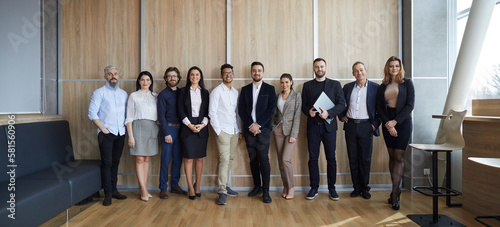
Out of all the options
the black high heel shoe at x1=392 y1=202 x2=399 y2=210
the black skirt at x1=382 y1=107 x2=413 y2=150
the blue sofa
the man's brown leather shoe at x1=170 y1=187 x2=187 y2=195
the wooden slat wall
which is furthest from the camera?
the wooden slat wall

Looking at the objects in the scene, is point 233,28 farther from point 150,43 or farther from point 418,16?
point 418,16

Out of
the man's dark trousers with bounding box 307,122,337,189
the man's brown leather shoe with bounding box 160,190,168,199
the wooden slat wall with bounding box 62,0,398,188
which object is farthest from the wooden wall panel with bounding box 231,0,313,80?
the man's brown leather shoe with bounding box 160,190,168,199

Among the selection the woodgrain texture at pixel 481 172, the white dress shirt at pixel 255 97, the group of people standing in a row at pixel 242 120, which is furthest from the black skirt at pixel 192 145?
the woodgrain texture at pixel 481 172

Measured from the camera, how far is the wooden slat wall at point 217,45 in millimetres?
4453

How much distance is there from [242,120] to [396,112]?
196cm

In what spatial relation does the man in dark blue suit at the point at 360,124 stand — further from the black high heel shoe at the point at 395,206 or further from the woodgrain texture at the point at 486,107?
the woodgrain texture at the point at 486,107

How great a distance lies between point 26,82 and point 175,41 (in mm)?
1983

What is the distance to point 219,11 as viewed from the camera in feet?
14.6

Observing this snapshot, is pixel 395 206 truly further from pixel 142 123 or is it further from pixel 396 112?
pixel 142 123

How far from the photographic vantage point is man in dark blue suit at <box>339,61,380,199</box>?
395 centimetres

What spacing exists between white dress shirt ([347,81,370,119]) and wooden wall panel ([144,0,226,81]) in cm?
194

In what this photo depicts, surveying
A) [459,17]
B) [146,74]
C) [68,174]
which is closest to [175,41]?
[146,74]

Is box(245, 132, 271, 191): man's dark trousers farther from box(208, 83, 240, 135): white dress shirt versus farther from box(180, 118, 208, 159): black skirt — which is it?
box(180, 118, 208, 159): black skirt

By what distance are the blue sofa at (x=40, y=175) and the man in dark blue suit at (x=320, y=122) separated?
282 cm
